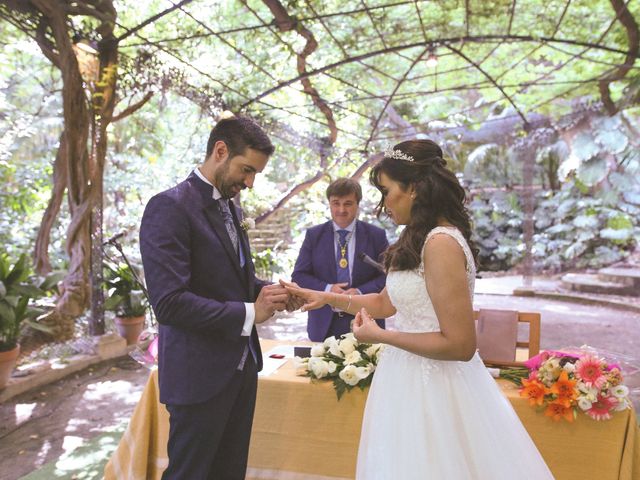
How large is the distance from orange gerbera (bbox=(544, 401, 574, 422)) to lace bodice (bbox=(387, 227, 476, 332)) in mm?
805

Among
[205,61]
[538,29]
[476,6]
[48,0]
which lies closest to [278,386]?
[48,0]

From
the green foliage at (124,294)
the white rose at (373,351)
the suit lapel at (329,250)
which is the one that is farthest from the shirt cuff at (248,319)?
the green foliage at (124,294)

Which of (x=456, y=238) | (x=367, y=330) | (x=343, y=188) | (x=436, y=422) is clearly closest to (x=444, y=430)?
(x=436, y=422)

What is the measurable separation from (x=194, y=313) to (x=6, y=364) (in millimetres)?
3833

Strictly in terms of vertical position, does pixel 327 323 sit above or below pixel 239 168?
below

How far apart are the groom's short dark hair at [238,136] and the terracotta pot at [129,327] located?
4.99m

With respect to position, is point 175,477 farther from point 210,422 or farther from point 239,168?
point 239,168

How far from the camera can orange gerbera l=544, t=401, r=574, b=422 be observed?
233 centimetres

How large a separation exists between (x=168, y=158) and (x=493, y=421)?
12.1m

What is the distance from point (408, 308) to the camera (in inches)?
79.7

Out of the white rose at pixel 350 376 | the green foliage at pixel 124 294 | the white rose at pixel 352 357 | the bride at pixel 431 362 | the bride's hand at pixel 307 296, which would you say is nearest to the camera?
the bride at pixel 431 362

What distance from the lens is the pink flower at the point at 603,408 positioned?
7.53 ft

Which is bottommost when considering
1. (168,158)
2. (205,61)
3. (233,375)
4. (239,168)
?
(233,375)

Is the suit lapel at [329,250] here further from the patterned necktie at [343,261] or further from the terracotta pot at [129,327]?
the terracotta pot at [129,327]
